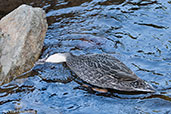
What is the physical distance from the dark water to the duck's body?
0.19 m

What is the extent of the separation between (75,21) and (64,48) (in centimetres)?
162

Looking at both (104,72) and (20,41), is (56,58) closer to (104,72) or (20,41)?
(20,41)

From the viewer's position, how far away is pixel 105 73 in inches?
259

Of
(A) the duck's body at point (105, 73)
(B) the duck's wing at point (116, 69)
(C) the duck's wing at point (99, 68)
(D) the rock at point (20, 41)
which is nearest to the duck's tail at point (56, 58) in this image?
(A) the duck's body at point (105, 73)

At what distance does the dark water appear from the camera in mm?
6043

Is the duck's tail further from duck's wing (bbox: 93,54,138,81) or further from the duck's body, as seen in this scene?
duck's wing (bbox: 93,54,138,81)

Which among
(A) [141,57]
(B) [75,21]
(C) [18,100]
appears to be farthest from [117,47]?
(C) [18,100]

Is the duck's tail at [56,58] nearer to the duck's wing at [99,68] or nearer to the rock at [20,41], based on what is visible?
the duck's wing at [99,68]

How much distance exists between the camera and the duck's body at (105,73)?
6234 millimetres

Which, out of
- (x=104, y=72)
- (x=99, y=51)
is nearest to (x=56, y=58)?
(x=99, y=51)

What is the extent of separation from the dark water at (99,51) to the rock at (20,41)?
0.27 metres

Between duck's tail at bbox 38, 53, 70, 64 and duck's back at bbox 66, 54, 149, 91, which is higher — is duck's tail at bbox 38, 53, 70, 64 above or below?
above

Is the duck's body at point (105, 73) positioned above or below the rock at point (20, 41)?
below

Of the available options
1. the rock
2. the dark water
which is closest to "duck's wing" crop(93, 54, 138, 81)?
the dark water
